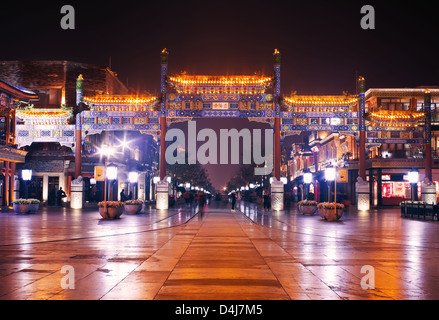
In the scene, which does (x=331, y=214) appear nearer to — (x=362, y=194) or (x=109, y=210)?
(x=109, y=210)

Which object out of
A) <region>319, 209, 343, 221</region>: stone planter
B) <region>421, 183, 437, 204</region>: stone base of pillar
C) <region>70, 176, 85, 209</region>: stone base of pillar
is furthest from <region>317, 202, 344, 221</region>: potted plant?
<region>70, 176, 85, 209</region>: stone base of pillar

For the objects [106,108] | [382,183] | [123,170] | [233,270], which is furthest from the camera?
[123,170]

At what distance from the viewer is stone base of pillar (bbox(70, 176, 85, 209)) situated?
42.0 meters

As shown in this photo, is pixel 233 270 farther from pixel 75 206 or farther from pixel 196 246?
pixel 75 206

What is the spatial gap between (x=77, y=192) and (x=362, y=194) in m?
24.2

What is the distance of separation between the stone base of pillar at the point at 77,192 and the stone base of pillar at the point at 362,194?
23.3 metres

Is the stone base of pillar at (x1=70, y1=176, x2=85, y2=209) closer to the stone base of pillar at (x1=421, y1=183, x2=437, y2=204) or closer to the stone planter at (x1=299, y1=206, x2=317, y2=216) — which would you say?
the stone planter at (x1=299, y1=206, x2=317, y2=216)

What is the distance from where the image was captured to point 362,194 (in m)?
40.5

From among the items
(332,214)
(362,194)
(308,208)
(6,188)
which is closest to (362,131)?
(362,194)

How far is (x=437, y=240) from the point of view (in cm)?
1731

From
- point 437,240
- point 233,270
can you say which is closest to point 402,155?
point 437,240

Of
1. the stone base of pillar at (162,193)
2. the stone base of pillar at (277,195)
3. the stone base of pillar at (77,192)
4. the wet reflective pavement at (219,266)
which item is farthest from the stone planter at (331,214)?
the stone base of pillar at (77,192)

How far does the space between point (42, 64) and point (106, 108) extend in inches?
921

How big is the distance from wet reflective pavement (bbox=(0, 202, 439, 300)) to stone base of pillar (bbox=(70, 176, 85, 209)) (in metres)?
23.2
